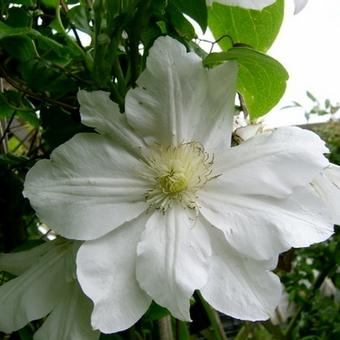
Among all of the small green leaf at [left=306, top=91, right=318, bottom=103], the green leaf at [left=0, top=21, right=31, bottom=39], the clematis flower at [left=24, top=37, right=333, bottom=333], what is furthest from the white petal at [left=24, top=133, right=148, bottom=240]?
the small green leaf at [left=306, top=91, right=318, bottom=103]

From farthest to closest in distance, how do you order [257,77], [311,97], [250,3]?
[311,97], [257,77], [250,3]

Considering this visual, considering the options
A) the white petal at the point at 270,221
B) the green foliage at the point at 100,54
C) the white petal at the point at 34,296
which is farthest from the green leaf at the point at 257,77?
the white petal at the point at 34,296

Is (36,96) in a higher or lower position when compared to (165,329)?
higher

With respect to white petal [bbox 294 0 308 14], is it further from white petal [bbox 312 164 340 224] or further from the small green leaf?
the small green leaf

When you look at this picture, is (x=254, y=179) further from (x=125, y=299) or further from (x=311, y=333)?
(x=311, y=333)

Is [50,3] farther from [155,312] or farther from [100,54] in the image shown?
[155,312]

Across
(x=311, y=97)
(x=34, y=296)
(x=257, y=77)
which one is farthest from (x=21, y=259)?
(x=311, y=97)
